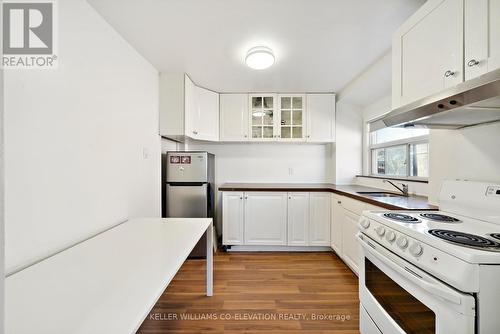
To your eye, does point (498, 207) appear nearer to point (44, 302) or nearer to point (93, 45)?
point (44, 302)

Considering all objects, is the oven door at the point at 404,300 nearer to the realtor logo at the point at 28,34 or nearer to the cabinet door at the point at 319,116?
the cabinet door at the point at 319,116

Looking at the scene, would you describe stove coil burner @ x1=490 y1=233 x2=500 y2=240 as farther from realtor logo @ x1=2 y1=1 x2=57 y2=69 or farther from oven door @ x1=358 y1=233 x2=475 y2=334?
realtor logo @ x1=2 y1=1 x2=57 y2=69

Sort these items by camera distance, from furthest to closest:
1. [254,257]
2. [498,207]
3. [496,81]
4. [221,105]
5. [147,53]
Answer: [221,105]
[254,257]
[147,53]
[498,207]
[496,81]

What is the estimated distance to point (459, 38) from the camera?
3.64 ft

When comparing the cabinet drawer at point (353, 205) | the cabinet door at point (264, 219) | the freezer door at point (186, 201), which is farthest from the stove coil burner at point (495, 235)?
the freezer door at point (186, 201)

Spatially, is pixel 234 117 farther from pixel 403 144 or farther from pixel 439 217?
pixel 439 217

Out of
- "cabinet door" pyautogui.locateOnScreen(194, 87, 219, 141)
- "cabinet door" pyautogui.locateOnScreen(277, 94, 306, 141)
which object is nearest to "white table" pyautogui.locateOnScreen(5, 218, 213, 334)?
"cabinet door" pyautogui.locateOnScreen(194, 87, 219, 141)

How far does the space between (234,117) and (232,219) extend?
4.47 feet

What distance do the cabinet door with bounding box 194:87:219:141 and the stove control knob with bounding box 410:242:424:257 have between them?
2.35 m

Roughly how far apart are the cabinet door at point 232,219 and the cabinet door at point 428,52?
1.97m

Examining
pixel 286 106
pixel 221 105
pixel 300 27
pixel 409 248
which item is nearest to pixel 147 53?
pixel 221 105

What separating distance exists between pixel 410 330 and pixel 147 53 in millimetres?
2645

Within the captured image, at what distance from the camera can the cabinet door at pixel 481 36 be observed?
3.18ft

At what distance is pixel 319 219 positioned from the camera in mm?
2801
